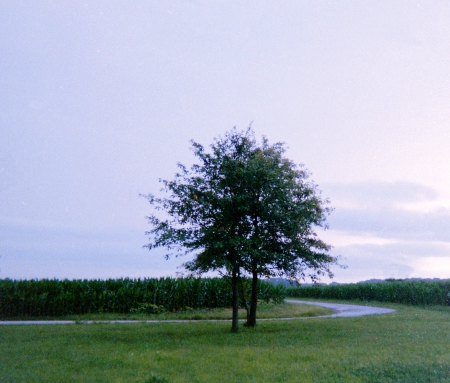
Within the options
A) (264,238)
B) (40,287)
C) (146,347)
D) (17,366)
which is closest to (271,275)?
(264,238)

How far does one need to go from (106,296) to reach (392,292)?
107 ft

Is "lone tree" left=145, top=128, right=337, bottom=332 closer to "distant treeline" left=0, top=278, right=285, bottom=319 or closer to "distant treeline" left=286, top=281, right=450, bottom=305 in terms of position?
"distant treeline" left=0, top=278, right=285, bottom=319

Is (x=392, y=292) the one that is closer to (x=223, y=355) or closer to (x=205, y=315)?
(x=205, y=315)

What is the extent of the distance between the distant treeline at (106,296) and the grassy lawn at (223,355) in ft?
34.1

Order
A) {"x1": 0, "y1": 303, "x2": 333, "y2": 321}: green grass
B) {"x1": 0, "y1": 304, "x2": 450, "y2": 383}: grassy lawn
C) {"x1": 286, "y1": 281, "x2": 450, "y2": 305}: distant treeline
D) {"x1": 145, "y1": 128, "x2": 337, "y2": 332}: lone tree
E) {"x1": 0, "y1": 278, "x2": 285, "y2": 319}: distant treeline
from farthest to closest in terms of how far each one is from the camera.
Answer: {"x1": 286, "y1": 281, "x2": 450, "y2": 305}: distant treeline → {"x1": 0, "y1": 278, "x2": 285, "y2": 319}: distant treeline → {"x1": 0, "y1": 303, "x2": 333, "y2": 321}: green grass → {"x1": 145, "y1": 128, "x2": 337, "y2": 332}: lone tree → {"x1": 0, "y1": 304, "x2": 450, "y2": 383}: grassy lawn

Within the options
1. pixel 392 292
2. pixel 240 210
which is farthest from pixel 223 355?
pixel 392 292

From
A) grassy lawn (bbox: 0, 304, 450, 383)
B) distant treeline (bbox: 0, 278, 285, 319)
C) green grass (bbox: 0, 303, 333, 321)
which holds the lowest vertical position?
grassy lawn (bbox: 0, 304, 450, 383)

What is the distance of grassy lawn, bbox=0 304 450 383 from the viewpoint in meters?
11.1

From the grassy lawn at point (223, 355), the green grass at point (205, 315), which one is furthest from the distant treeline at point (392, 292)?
the grassy lawn at point (223, 355)

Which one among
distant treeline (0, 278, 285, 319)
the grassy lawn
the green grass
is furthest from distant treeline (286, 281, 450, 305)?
the grassy lawn

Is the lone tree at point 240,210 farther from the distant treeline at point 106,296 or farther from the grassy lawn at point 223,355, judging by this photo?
the distant treeline at point 106,296

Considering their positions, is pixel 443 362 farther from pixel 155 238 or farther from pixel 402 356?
pixel 155 238

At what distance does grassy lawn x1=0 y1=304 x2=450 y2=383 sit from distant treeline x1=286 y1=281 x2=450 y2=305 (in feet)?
102

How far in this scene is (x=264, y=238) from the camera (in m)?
20.1
